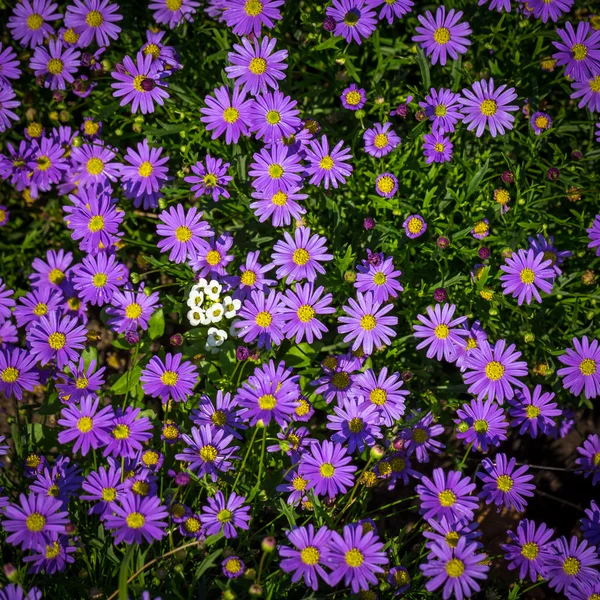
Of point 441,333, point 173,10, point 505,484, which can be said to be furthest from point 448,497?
point 173,10

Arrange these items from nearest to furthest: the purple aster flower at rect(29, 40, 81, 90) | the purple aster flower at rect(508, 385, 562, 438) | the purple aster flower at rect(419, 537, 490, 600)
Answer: the purple aster flower at rect(419, 537, 490, 600)
the purple aster flower at rect(508, 385, 562, 438)
the purple aster flower at rect(29, 40, 81, 90)

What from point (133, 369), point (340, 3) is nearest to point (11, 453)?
point (133, 369)

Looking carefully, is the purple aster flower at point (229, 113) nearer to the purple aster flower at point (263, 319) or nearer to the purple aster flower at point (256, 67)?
the purple aster flower at point (256, 67)

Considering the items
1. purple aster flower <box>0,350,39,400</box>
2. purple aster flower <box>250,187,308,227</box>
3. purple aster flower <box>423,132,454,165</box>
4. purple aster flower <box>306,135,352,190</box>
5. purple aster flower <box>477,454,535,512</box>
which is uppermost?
purple aster flower <box>423,132,454,165</box>

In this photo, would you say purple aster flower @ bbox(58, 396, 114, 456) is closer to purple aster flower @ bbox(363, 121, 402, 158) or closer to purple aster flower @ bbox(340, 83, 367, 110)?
purple aster flower @ bbox(363, 121, 402, 158)

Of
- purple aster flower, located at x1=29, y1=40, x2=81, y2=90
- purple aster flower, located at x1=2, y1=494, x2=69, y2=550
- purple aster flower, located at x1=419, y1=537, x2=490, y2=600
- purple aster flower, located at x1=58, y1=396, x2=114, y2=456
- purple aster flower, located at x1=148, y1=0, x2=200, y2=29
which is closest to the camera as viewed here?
purple aster flower, located at x1=419, y1=537, x2=490, y2=600

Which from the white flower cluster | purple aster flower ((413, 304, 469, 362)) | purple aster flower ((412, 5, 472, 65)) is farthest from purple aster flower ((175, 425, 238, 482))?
purple aster flower ((412, 5, 472, 65))

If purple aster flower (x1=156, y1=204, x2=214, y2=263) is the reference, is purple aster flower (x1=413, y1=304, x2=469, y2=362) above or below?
below

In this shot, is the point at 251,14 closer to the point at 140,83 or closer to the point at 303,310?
the point at 140,83
